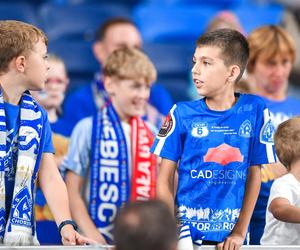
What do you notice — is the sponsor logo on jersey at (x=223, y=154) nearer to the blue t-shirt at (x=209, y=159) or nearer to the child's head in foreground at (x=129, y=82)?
the blue t-shirt at (x=209, y=159)

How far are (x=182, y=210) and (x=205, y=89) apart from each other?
20.2 inches

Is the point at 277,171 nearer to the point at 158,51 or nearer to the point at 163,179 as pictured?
the point at 163,179

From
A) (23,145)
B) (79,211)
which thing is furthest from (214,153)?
(79,211)

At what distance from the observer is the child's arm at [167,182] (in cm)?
406

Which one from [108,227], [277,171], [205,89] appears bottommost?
[108,227]

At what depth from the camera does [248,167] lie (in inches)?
165

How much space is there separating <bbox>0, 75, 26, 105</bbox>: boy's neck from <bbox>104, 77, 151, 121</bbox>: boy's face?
1455 millimetres

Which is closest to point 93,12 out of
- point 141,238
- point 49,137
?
point 49,137

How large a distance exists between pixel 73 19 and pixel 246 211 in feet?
14.3

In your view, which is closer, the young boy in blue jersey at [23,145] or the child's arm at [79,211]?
the young boy in blue jersey at [23,145]

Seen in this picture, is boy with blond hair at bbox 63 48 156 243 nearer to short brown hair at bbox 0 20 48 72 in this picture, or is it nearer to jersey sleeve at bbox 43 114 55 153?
jersey sleeve at bbox 43 114 55 153

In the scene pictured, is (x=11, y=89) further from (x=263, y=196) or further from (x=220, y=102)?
(x=263, y=196)

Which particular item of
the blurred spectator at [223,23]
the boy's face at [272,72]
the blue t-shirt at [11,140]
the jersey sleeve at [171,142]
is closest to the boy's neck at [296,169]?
the jersey sleeve at [171,142]

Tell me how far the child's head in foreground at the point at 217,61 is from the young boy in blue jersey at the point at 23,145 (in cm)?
65
